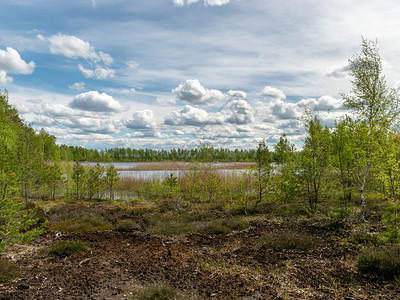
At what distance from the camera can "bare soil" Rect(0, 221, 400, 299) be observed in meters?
4.72

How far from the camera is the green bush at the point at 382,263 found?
201 inches

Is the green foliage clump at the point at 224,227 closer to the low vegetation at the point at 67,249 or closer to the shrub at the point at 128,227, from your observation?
the shrub at the point at 128,227

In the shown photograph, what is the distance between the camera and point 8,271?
5.48m

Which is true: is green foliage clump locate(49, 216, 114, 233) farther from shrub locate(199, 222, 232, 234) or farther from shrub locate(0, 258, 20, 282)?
shrub locate(0, 258, 20, 282)

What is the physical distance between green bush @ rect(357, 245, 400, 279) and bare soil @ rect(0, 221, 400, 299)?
199 mm

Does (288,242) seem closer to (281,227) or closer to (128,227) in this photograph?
(281,227)

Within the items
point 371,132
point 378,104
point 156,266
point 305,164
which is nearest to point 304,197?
point 305,164

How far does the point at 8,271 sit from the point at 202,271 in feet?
13.1

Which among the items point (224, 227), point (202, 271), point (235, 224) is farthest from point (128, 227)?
point (202, 271)

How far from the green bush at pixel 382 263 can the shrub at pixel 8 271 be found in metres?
7.06

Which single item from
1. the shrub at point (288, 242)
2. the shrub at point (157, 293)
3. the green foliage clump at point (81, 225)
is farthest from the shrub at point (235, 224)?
the shrub at point (157, 293)

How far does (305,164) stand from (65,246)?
8.52m

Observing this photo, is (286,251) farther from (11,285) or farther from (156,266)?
(11,285)

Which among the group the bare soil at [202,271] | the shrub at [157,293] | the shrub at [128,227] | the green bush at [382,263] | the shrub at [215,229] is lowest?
the shrub at [128,227]
